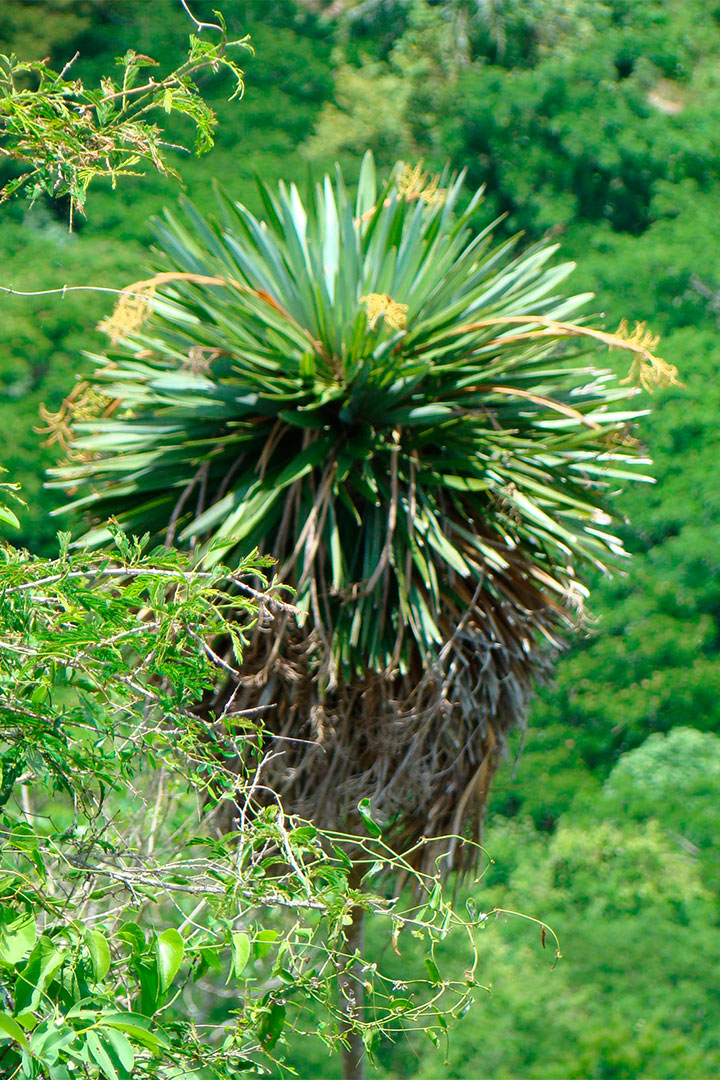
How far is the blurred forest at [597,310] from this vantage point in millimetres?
6574

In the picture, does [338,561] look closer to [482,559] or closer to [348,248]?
[482,559]

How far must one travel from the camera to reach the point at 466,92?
11.7 m

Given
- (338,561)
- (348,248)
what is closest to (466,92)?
(348,248)

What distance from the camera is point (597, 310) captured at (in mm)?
10266

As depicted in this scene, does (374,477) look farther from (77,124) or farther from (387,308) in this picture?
(77,124)

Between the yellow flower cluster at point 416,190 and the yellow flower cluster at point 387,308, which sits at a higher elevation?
the yellow flower cluster at point 416,190

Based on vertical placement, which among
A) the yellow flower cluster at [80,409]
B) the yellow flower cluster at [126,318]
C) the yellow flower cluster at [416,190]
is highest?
the yellow flower cluster at [416,190]

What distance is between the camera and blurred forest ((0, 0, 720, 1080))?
21.6 feet

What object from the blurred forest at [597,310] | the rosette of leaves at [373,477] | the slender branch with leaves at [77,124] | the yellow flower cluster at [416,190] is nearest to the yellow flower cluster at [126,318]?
the rosette of leaves at [373,477]

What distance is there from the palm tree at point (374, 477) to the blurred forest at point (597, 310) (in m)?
1.98

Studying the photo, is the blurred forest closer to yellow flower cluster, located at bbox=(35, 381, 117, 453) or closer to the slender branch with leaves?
yellow flower cluster, located at bbox=(35, 381, 117, 453)

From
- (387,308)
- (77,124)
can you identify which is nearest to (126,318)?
(387,308)

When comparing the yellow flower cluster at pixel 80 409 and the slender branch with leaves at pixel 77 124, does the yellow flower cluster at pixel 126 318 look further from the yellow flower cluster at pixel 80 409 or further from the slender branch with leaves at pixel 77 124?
the slender branch with leaves at pixel 77 124

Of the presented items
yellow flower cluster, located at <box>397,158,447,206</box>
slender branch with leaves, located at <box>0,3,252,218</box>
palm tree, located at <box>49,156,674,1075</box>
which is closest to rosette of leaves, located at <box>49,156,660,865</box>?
palm tree, located at <box>49,156,674,1075</box>
